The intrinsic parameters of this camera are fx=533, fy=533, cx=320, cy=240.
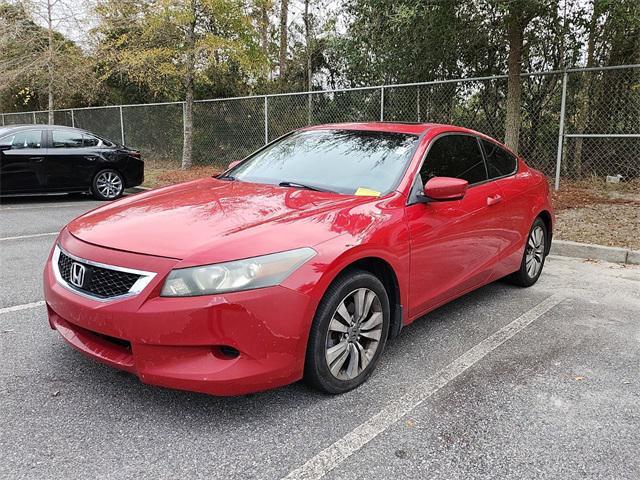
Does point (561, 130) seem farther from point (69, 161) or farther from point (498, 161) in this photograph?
point (69, 161)

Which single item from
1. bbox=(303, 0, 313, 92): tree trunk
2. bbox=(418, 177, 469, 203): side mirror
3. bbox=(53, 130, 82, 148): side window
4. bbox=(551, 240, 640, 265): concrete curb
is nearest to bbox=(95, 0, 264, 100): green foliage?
bbox=(303, 0, 313, 92): tree trunk

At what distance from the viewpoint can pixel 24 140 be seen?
944cm

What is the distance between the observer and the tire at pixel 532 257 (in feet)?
16.0

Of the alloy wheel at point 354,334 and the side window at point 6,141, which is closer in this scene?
the alloy wheel at point 354,334

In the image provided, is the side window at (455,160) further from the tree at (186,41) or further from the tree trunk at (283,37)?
the tree trunk at (283,37)

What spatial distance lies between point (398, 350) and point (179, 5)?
1046 cm

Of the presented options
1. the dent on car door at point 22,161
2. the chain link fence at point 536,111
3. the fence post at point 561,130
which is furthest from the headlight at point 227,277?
the dent on car door at point 22,161

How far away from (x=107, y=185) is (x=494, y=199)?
27.4 ft

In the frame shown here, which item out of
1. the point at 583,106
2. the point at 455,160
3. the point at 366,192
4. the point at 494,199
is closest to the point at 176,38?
the point at 583,106

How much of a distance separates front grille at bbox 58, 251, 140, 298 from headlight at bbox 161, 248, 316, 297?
0.70ft

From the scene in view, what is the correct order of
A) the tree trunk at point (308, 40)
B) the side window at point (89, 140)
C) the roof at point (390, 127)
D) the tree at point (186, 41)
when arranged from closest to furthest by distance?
the roof at point (390, 127), the side window at point (89, 140), the tree at point (186, 41), the tree trunk at point (308, 40)

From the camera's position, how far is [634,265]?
5805 mm

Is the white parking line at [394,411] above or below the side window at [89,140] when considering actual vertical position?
below

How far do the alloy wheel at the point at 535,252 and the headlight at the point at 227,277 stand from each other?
3.13 meters
